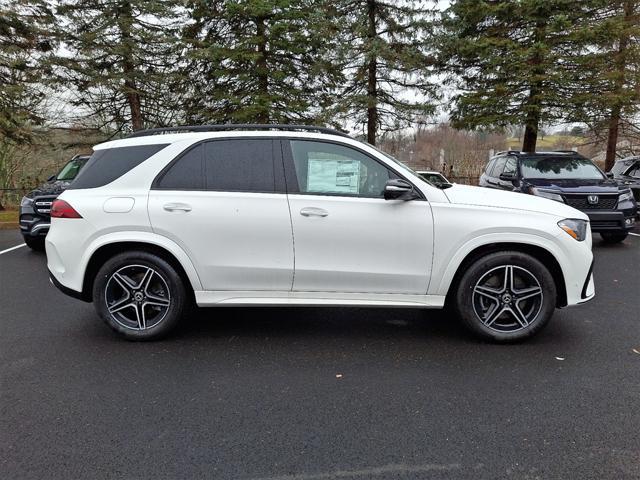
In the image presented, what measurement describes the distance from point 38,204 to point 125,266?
4925 mm

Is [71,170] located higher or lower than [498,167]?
lower

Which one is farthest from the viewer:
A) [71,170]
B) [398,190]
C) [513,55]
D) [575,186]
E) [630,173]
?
[513,55]

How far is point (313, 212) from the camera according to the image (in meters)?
3.79

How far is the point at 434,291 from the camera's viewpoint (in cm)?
388

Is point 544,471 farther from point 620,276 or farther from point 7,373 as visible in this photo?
point 620,276

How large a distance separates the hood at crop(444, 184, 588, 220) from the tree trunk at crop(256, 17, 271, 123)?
11639 millimetres

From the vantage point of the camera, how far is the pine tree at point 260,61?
14.6m

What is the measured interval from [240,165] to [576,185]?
6965 mm

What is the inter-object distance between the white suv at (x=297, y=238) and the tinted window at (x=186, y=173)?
0.01 meters

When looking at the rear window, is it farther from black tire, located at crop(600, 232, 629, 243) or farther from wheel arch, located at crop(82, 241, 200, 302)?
black tire, located at crop(600, 232, 629, 243)

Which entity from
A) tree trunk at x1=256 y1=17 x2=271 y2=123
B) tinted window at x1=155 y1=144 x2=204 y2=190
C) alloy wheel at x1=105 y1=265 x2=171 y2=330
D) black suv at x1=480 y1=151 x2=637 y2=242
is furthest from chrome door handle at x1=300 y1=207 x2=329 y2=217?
tree trunk at x1=256 y1=17 x2=271 y2=123

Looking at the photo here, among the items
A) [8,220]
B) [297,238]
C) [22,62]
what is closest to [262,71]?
[22,62]

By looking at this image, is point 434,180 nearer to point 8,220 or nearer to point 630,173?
point 630,173

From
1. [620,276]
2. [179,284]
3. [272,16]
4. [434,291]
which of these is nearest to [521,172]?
[620,276]
